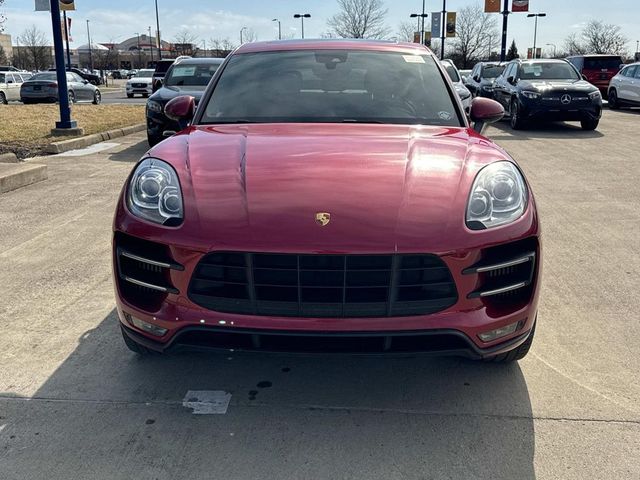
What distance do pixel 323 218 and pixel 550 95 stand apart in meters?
12.2

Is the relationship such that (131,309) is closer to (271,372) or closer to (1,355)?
(271,372)

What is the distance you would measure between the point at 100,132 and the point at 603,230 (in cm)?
999

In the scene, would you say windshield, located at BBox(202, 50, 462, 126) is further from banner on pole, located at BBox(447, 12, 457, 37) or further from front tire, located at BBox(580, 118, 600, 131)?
banner on pole, located at BBox(447, 12, 457, 37)

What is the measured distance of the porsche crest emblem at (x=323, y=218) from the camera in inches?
94.3

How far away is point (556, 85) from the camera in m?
13.2

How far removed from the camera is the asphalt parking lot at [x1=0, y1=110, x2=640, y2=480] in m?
2.36

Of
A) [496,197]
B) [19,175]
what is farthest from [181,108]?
[19,175]

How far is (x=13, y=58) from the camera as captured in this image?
7469cm

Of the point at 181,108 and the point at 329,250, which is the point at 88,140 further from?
the point at 329,250

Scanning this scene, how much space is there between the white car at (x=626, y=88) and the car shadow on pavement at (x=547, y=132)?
15.4 feet

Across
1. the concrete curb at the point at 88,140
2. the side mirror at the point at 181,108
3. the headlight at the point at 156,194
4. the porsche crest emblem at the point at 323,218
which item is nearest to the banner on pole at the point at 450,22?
the concrete curb at the point at 88,140

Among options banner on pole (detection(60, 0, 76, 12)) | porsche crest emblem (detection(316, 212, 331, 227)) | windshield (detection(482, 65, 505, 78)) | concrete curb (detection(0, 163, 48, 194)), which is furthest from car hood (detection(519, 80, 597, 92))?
porsche crest emblem (detection(316, 212, 331, 227))

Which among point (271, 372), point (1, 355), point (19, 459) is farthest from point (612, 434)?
point (1, 355)

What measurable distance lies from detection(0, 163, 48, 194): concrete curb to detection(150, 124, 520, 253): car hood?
4.90 meters
